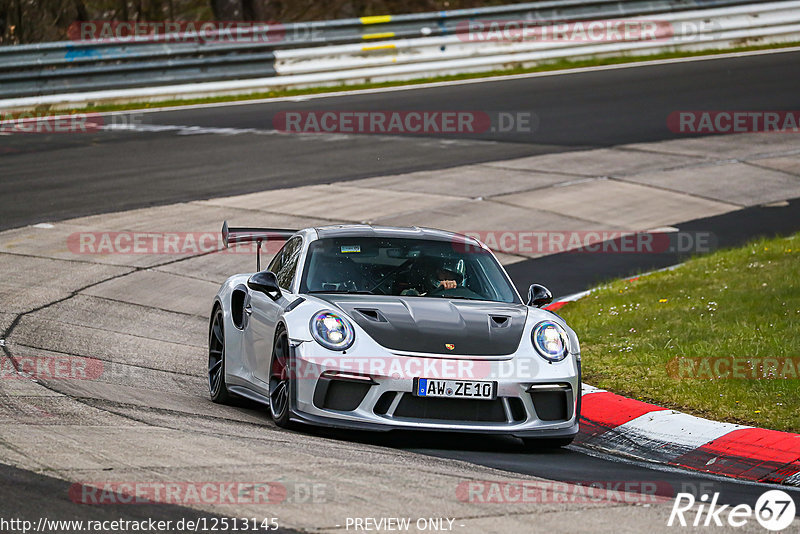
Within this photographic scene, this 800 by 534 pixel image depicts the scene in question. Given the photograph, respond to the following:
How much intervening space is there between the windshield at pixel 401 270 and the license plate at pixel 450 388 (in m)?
1.18

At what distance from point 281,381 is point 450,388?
1.09m

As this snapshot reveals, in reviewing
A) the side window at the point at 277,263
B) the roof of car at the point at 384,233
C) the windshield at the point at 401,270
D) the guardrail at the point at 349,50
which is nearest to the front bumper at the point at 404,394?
the windshield at the point at 401,270

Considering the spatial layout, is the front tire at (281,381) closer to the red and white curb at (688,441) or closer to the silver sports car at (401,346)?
the silver sports car at (401,346)

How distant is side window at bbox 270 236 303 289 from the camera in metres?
8.33

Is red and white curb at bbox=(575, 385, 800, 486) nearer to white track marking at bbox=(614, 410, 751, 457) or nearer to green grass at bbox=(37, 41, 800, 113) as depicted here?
white track marking at bbox=(614, 410, 751, 457)

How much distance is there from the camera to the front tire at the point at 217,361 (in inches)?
337

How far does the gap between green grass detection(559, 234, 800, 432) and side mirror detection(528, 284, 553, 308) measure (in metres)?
1.08

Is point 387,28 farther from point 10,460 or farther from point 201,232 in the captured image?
point 10,460

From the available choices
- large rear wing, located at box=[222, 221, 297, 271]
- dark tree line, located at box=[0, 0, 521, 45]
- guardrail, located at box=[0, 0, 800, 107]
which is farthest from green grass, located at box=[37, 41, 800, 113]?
large rear wing, located at box=[222, 221, 297, 271]

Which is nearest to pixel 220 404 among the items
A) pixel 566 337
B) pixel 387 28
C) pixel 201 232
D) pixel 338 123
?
pixel 566 337

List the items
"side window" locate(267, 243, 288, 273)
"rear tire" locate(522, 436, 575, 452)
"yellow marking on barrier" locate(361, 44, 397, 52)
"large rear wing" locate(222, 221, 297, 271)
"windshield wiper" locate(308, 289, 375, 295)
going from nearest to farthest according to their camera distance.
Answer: "rear tire" locate(522, 436, 575, 452), "windshield wiper" locate(308, 289, 375, 295), "large rear wing" locate(222, 221, 297, 271), "side window" locate(267, 243, 288, 273), "yellow marking on barrier" locate(361, 44, 397, 52)

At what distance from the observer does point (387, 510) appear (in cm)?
520

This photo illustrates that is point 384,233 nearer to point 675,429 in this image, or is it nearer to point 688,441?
point 675,429

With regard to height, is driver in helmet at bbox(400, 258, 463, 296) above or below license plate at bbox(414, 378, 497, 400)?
above
